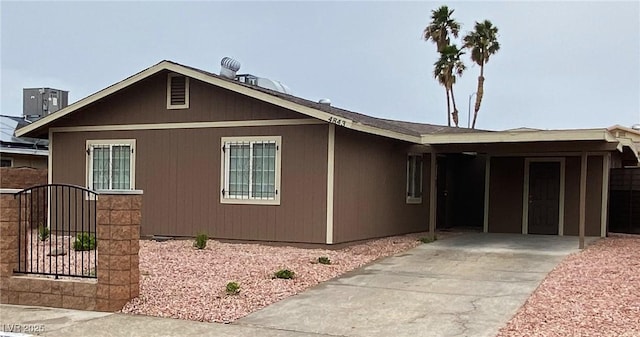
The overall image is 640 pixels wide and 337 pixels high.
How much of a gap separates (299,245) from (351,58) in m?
15.5

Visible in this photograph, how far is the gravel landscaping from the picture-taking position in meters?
7.15

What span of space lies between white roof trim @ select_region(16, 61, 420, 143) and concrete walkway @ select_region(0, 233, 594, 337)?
99.4 inches

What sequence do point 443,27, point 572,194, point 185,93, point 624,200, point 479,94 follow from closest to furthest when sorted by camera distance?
point 185,93 → point 572,194 → point 624,200 → point 443,27 → point 479,94

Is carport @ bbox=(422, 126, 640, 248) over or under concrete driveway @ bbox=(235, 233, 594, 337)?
over

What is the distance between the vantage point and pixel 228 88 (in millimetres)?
11727

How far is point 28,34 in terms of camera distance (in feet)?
48.6

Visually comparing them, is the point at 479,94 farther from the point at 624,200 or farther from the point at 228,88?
the point at 228,88

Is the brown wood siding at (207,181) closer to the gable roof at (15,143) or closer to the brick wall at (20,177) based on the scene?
the brick wall at (20,177)

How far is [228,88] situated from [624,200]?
10.5m

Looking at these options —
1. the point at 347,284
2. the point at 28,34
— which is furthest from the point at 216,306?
the point at 28,34

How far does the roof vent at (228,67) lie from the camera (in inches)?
553

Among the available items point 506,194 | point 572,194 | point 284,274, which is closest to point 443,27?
point 506,194

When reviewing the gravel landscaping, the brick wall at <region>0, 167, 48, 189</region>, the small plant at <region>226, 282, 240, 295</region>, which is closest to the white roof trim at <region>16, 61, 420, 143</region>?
the brick wall at <region>0, 167, 48, 189</region>

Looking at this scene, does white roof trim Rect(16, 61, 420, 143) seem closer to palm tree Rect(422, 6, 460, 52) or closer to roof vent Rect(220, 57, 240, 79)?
roof vent Rect(220, 57, 240, 79)
